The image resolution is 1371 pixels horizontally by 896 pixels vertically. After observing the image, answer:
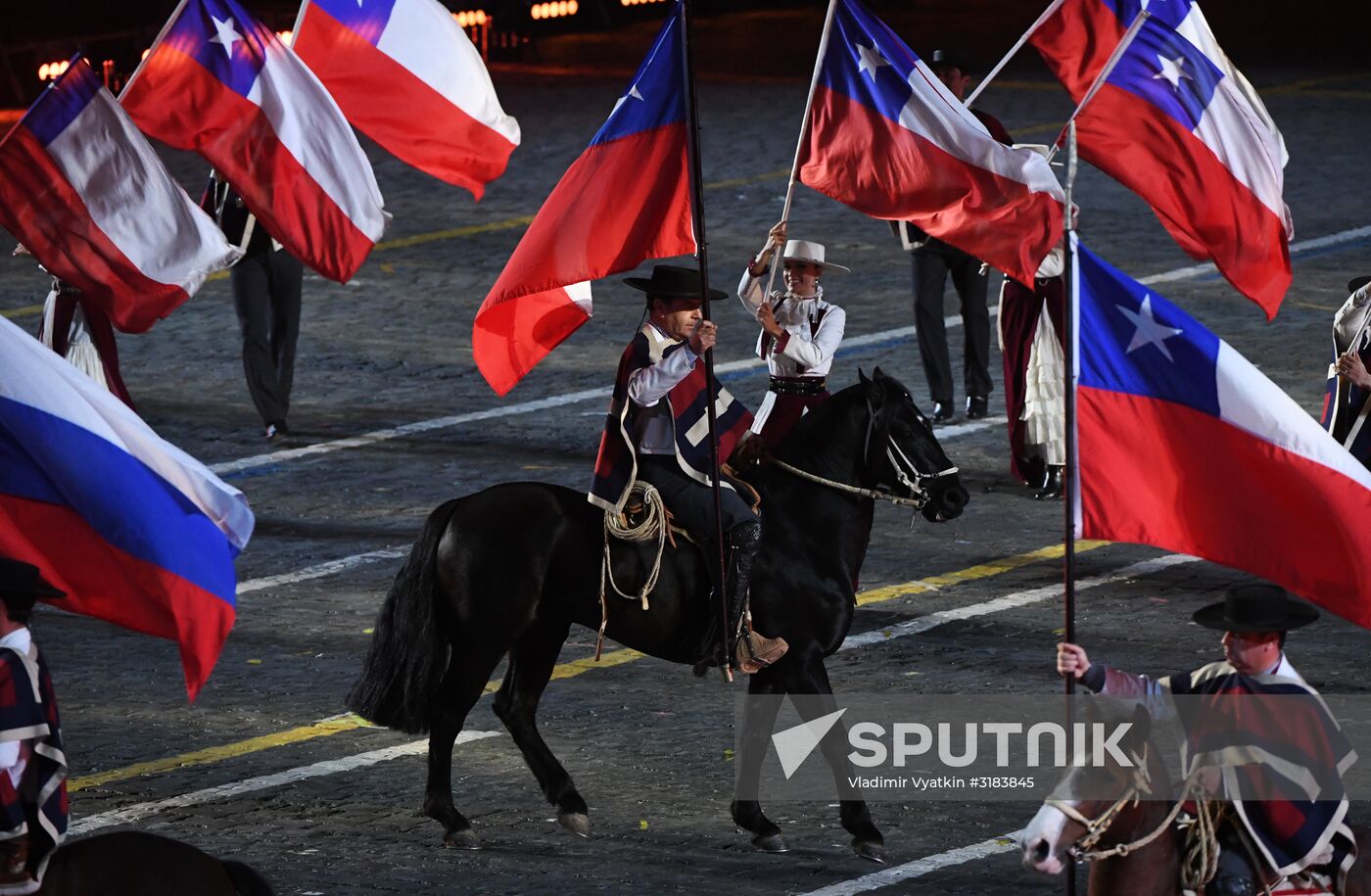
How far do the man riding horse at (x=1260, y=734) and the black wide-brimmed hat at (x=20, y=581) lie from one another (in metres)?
3.53

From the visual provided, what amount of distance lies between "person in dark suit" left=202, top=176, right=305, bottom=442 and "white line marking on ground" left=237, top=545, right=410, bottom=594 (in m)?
3.17

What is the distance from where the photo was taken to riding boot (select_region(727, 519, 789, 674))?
12312 mm

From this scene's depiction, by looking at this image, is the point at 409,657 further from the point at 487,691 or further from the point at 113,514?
the point at 113,514

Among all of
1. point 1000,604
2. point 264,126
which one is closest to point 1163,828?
point 1000,604

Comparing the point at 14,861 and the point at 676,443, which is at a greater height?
the point at 14,861

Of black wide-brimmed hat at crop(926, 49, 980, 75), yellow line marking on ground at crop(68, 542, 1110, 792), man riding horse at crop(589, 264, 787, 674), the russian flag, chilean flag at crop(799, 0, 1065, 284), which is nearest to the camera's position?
the russian flag

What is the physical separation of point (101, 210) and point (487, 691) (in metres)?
3.39

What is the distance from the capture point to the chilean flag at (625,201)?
41.3 feet

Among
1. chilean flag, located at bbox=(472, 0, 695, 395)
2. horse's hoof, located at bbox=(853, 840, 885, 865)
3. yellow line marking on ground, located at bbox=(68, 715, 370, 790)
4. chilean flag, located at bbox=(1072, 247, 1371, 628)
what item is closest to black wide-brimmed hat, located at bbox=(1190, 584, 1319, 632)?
chilean flag, located at bbox=(1072, 247, 1371, 628)

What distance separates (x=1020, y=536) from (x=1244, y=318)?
6287mm

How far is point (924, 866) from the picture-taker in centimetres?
1163

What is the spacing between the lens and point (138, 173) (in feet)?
43.7

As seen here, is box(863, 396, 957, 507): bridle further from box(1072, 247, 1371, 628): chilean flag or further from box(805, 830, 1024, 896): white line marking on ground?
box(1072, 247, 1371, 628): chilean flag

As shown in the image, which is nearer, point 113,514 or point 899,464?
point 113,514
